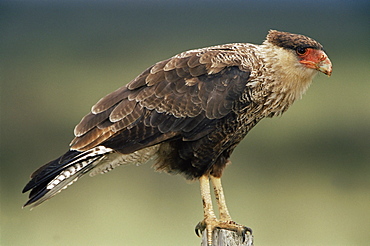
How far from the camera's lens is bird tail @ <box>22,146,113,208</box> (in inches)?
213

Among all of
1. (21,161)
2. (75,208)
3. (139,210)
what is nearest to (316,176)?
(139,210)

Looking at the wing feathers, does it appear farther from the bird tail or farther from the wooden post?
the wooden post

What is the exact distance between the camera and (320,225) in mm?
10266

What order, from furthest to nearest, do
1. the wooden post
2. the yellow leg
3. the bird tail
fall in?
the yellow leg, the wooden post, the bird tail

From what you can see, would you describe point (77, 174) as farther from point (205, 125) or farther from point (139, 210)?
point (139, 210)

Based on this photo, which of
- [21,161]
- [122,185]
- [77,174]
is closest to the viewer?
[77,174]

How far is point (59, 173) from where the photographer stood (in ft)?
17.9

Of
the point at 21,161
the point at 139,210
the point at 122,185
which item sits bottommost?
the point at 139,210

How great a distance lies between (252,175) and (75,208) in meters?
3.01

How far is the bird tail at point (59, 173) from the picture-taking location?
213 inches

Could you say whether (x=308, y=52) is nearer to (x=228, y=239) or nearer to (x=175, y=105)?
(x=175, y=105)

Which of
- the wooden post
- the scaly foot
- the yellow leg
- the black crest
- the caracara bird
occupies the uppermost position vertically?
the black crest

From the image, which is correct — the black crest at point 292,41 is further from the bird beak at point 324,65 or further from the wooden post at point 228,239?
the wooden post at point 228,239

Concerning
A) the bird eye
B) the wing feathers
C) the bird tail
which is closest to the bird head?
the bird eye
